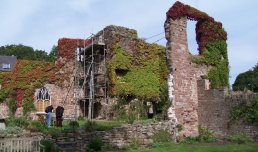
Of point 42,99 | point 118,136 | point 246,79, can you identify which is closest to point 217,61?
point 118,136

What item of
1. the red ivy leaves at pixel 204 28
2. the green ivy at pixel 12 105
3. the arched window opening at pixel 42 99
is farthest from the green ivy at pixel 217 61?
the green ivy at pixel 12 105

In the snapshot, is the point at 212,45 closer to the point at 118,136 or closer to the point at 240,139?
the point at 240,139

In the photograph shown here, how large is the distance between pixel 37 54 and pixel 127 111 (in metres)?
48.7

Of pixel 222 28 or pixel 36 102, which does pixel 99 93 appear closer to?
pixel 36 102

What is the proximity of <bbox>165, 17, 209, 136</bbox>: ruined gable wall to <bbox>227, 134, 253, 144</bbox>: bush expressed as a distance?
2.65 m

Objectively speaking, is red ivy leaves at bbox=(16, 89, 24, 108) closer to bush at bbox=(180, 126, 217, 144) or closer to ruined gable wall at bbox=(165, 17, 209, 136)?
Answer: ruined gable wall at bbox=(165, 17, 209, 136)

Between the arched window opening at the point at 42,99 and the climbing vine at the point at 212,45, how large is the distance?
1283cm

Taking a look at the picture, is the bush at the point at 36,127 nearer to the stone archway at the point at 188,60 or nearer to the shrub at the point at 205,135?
the stone archway at the point at 188,60

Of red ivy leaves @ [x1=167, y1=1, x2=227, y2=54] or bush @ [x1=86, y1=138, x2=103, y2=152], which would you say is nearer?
bush @ [x1=86, y1=138, x2=103, y2=152]

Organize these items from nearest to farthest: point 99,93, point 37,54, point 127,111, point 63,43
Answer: point 127,111
point 99,93
point 63,43
point 37,54

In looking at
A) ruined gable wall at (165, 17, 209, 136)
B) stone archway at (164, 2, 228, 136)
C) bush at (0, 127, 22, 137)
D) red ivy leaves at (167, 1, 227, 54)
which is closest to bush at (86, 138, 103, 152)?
bush at (0, 127, 22, 137)

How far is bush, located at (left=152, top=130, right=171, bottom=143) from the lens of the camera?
65.6ft

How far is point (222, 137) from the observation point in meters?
22.6

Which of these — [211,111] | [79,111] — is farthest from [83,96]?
[211,111]
